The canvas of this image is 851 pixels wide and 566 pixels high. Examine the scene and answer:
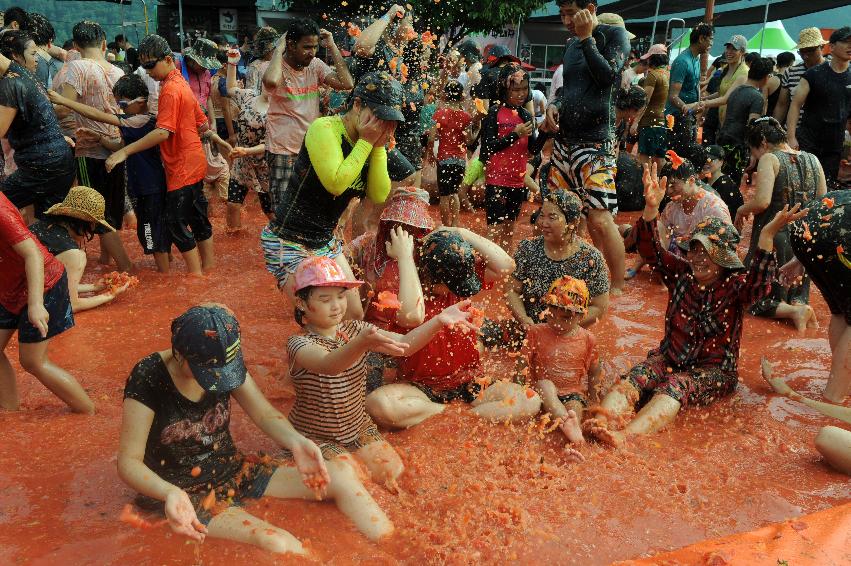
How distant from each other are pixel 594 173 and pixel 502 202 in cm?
104

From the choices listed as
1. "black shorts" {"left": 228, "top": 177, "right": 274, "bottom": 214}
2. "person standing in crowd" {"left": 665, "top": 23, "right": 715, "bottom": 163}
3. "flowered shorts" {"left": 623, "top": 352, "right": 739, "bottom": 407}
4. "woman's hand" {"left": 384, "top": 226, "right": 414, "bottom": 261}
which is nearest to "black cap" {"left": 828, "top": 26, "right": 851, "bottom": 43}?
"person standing in crowd" {"left": 665, "top": 23, "right": 715, "bottom": 163}

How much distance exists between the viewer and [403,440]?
12.8 ft

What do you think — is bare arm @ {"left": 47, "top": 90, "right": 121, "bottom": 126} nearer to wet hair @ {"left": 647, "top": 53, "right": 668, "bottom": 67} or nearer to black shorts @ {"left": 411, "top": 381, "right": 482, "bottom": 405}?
black shorts @ {"left": 411, "top": 381, "right": 482, "bottom": 405}

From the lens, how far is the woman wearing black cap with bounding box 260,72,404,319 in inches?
150

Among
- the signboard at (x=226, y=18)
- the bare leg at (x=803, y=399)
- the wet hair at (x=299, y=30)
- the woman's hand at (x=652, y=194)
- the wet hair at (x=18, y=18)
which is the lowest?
the bare leg at (x=803, y=399)

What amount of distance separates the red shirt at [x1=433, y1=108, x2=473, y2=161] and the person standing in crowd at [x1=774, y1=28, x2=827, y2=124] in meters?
3.72

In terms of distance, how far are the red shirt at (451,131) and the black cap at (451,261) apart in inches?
149

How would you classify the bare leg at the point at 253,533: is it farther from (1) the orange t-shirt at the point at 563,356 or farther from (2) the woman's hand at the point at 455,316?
(1) the orange t-shirt at the point at 563,356

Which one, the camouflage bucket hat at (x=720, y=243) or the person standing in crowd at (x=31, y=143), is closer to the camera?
the camouflage bucket hat at (x=720, y=243)

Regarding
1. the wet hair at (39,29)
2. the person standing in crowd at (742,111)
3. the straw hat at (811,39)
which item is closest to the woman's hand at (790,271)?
the person standing in crowd at (742,111)

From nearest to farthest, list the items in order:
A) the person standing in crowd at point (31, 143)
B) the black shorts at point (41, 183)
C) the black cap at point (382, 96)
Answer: the black cap at point (382, 96)
the person standing in crowd at point (31, 143)
the black shorts at point (41, 183)

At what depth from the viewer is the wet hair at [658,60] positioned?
917 cm

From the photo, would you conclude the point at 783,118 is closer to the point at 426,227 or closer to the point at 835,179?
the point at 835,179

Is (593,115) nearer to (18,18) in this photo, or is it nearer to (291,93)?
(291,93)
